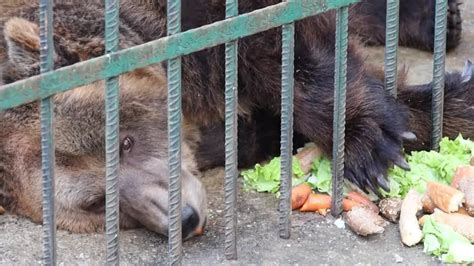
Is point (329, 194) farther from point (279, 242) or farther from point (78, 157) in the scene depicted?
point (78, 157)

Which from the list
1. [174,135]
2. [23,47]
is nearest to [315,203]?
[174,135]

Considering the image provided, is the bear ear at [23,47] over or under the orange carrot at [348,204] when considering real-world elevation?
over

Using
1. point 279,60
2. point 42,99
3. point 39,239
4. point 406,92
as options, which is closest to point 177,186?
point 42,99

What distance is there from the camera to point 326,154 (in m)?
3.68

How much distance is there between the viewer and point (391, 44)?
3494 millimetres

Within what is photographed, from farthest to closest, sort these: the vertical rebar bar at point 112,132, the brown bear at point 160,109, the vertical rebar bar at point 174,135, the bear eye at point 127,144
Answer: the bear eye at point 127,144
the brown bear at point 160,109
the vertical rebar bar at point 174,135
the vertical rebar bar at point 112,132

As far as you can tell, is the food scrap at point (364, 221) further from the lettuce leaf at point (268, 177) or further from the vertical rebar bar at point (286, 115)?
the lettuce leaf at point (268, 177)

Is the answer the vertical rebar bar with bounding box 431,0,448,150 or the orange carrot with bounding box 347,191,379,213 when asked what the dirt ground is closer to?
the orange carrot with bounding box 347,191,379,213

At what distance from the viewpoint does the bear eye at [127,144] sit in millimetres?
3611

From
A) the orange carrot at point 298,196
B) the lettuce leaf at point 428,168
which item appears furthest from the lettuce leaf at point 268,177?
the lettuce leaf at point 428,168

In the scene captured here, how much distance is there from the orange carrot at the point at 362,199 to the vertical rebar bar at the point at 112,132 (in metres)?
1.01

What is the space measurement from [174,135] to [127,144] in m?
0.78

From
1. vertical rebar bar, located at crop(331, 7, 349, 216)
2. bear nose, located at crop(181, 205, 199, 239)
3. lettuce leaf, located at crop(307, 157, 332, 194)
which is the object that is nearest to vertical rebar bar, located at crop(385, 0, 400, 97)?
vertical rebar bar, located at crop(331, 7, 349, 216)

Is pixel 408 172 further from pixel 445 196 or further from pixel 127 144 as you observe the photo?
pixel 127 144
